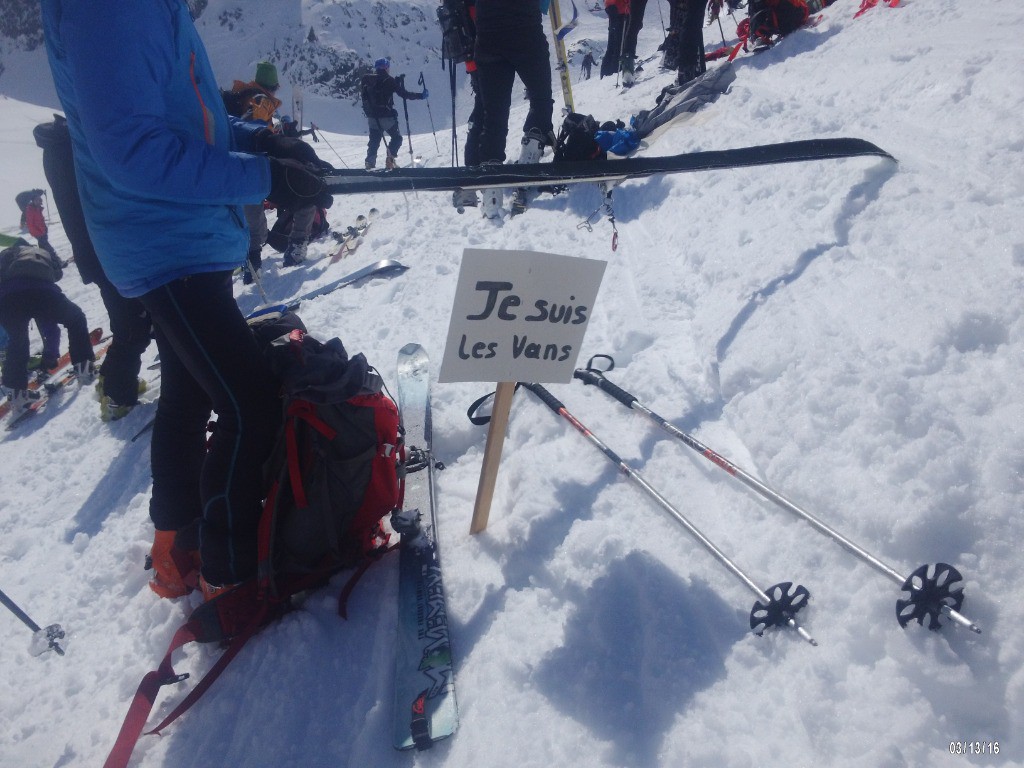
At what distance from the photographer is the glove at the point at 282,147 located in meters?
1.94

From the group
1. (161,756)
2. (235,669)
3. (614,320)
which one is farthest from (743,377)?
(161,756)

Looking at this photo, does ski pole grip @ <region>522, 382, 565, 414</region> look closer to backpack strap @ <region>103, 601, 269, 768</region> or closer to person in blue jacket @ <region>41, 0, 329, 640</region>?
person in blue jacket @ <region>41, 0, 329, 640</region>

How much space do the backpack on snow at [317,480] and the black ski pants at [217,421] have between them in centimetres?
7

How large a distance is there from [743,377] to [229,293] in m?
2.09

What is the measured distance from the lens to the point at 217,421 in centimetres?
191

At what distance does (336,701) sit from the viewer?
1740mm

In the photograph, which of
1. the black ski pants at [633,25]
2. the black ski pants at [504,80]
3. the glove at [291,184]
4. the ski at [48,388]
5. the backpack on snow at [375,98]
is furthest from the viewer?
the backpack on snow at [375,98]

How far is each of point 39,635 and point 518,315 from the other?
2.03 meters

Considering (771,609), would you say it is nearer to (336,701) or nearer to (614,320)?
(336,701)

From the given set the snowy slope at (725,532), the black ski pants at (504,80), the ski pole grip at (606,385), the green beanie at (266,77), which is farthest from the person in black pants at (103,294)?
the green beanie at (266,77)

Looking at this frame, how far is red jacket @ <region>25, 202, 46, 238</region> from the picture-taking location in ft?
36.4
